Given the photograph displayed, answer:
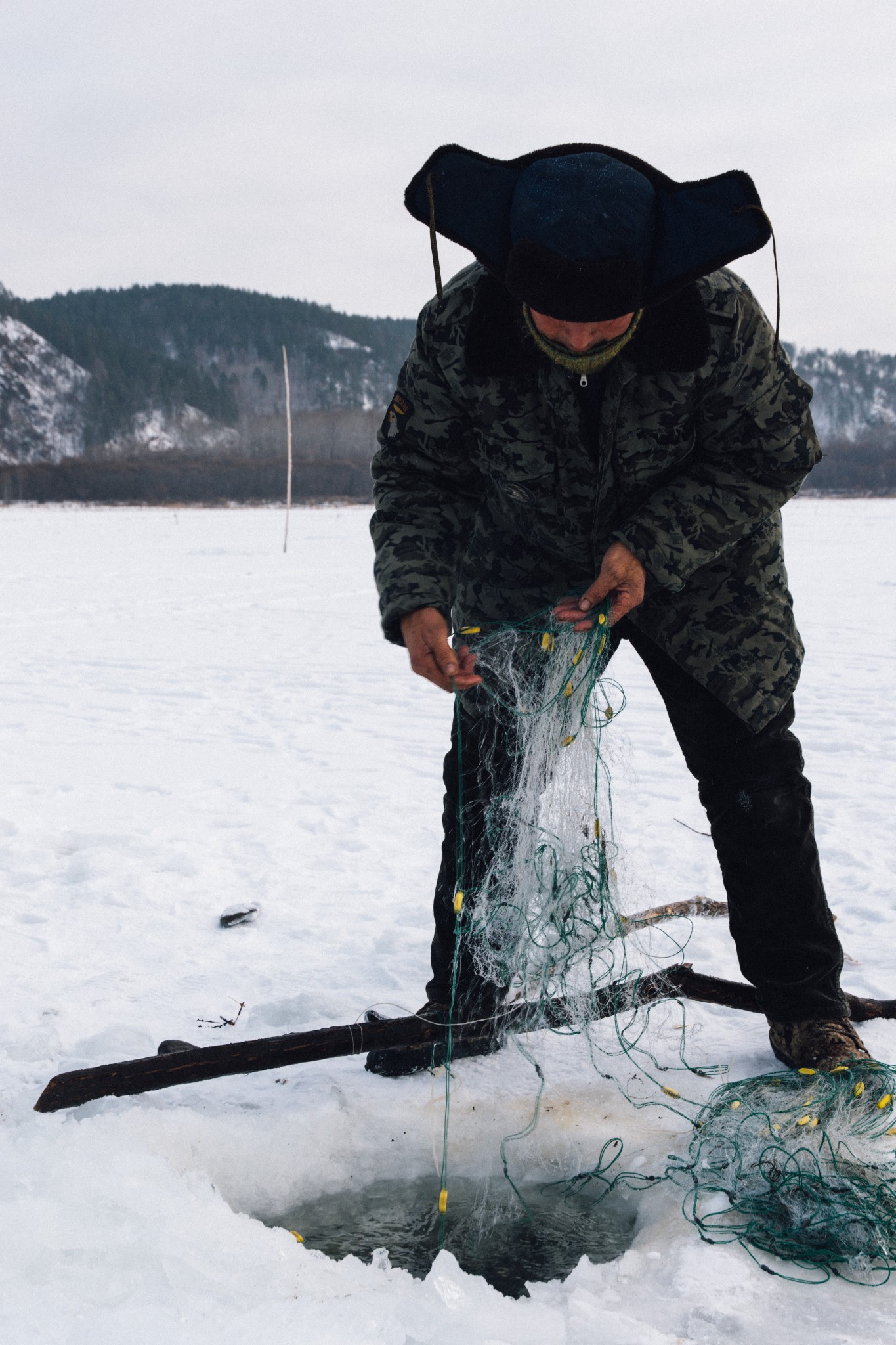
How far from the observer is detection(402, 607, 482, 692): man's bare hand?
6.89ft

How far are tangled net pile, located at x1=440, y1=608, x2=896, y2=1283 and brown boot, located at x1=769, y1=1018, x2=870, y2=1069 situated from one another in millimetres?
68

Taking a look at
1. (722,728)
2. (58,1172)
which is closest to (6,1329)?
(58,1172)

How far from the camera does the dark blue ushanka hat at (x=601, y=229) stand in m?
1.75

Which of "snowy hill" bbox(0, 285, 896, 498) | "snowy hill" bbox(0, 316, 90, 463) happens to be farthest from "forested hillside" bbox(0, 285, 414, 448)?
"snowy hill" bbox(0, 316, 90, 463)

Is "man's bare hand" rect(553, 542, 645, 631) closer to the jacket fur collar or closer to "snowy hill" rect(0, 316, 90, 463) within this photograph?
the jacket fur collar

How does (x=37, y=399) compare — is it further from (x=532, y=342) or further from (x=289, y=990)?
(x=532, y=342)

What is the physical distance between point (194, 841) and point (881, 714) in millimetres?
→ 4209

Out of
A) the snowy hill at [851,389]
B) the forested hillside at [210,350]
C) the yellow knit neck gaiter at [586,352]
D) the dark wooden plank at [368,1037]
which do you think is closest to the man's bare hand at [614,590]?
the yellow knit neck gaiter at [586,352]

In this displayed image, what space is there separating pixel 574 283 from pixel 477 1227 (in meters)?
1.88

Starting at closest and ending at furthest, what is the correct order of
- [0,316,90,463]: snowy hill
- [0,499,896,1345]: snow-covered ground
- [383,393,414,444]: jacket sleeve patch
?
[0,499,896,1345]: snow-covered ground < [383,393,414,444]: jacket sleeve patch < [0,316,90,463]: snowy hill

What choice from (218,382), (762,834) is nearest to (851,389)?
(218,382)

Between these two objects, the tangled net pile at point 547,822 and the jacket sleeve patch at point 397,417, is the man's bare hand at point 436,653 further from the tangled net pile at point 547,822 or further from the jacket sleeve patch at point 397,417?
the jacket sleeve patch at point 397,417

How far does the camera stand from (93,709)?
6.26 metres

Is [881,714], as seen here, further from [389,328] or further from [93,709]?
[389,328]
